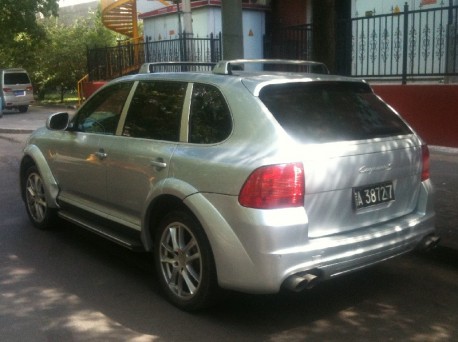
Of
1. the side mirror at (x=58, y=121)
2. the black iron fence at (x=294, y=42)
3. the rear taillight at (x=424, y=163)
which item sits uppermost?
the black iron fence at (x=294, y=42)

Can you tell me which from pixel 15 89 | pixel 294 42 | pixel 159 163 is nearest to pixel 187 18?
pixel 294 42

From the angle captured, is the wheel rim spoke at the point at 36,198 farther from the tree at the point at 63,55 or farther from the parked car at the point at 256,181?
the tree at the point at 63,55

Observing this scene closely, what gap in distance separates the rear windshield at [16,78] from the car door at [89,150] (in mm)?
23690

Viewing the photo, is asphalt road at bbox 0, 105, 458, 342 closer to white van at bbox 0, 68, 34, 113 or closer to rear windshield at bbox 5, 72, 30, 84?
white van at bbox 0, 68, 34, 113

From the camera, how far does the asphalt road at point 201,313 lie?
420 cm

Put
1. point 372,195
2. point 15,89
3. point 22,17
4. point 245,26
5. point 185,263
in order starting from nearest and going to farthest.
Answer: point 372,195, point 185,263, point 245,26, point 15,89, point 22,17

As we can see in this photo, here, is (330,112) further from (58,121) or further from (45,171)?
(45,171)

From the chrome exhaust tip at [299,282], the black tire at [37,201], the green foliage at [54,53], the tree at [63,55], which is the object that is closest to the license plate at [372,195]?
the chrome exhaust tip at [299,282]

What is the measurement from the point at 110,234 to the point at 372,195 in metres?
2.26

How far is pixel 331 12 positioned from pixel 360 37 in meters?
3.38

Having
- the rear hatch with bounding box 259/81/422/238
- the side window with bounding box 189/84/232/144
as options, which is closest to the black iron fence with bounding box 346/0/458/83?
the rear hatch with bounding box 259/81/422/238

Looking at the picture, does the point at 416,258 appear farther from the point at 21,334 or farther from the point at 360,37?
the point at 360,37

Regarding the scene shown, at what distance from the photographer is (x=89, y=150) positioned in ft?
18.7

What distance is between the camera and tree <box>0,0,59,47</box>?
92.0 ft
